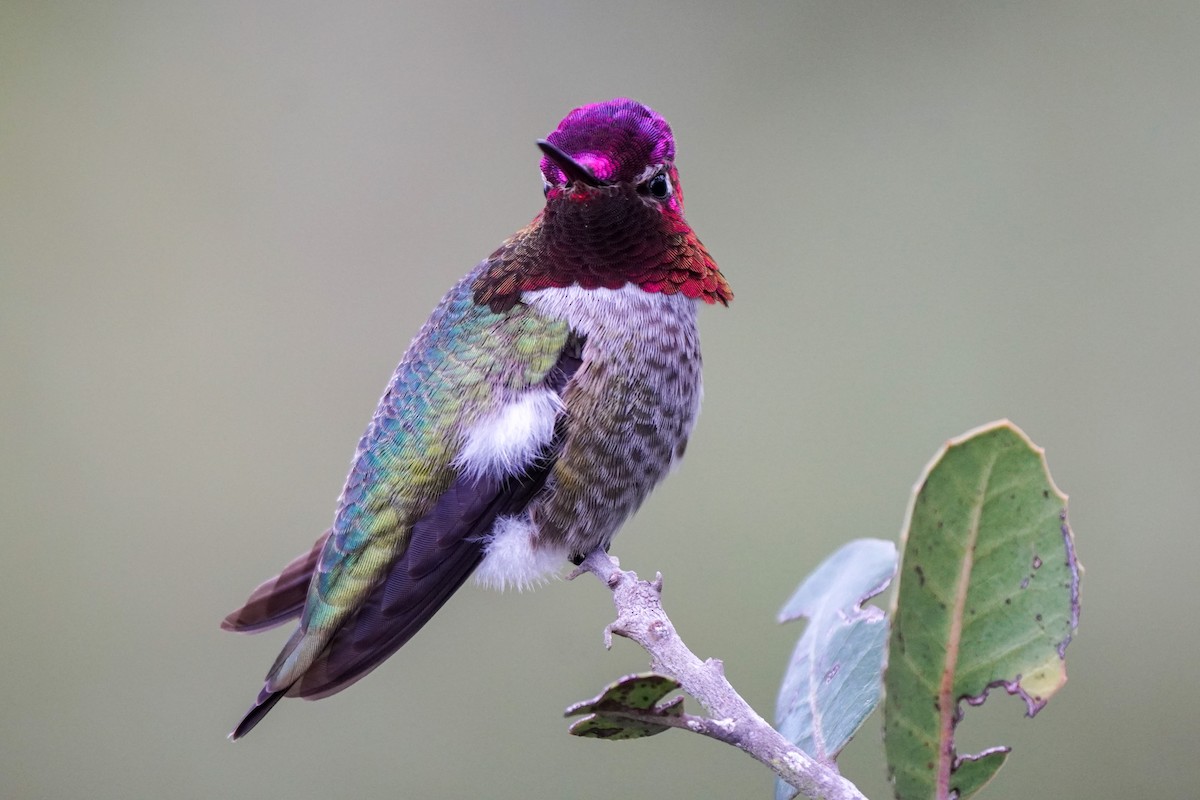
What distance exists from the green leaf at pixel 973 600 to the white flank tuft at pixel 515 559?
94cm

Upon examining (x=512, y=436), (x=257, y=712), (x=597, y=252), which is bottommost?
(x=257, y=712)

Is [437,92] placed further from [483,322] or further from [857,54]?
[483,322]

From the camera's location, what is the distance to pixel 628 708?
805 millimetres

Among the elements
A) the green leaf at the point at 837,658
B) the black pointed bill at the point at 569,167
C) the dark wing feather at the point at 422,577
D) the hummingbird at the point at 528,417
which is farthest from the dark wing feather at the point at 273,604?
the green leaf at the point at 837,658

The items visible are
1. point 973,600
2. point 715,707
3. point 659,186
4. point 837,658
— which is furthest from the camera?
point 659,186

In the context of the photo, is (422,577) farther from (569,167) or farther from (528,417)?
(569,167)

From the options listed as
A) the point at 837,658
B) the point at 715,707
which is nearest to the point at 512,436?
the point at 837,658

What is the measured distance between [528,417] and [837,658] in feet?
2.25

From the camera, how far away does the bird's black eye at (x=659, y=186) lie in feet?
5.40

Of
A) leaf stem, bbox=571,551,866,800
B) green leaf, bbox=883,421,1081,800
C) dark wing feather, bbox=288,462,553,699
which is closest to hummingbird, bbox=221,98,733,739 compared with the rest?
dark wing feather, bbox=288,462,553,699

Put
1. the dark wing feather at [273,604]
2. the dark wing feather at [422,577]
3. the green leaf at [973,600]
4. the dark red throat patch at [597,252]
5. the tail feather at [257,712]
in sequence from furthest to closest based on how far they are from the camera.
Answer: the dark wing feather at [273,604] < the dark red throat patch at [597,252] < the dark wing feather at [422,577] < the tail feather at [257,712] < the green leaf at [973,600]

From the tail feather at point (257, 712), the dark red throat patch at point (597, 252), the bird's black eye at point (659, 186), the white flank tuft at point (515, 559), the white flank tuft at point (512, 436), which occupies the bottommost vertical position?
the tail feather at point (257, 712)

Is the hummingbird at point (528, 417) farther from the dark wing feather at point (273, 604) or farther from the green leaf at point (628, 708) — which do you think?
the green leaf at point (628, 708)

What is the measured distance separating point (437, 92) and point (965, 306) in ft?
7.56
